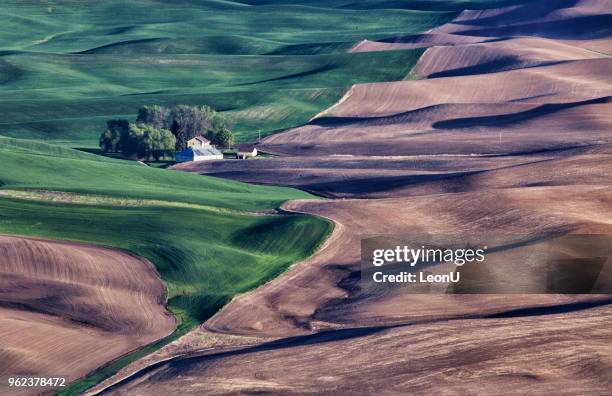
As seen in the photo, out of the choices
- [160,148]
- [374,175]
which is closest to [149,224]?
[374,175]

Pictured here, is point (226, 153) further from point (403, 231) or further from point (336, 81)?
point (403, 231)

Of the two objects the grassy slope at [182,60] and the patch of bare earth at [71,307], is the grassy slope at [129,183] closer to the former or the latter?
the patch of bare earth at [71,307]

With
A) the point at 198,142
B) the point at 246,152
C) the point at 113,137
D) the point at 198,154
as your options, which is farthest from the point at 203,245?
the point at 113,137

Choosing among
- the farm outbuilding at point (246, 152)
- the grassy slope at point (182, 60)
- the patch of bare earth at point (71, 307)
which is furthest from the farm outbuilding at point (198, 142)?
the patch of bare earth at point (71, 307)

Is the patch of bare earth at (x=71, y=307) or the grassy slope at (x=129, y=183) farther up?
the grassy slope at (x=129, y=183)

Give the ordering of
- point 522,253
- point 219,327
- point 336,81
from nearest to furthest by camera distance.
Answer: point 219,327 < point 522,253 < point 336,81

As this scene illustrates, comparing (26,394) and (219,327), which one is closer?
(26,394)

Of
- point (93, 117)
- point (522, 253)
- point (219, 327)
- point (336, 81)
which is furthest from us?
point (336, 81)

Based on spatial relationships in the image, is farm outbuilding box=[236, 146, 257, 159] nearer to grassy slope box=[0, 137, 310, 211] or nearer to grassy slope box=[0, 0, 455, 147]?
grassy slope box=[0, 0, 455, 147]
